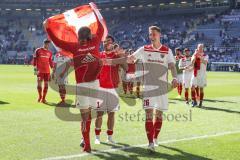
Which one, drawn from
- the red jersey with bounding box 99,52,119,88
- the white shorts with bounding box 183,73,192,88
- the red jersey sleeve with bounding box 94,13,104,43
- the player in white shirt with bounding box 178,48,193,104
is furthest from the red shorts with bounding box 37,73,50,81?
the red jersey sleeve with bounding box 94,13,104,43

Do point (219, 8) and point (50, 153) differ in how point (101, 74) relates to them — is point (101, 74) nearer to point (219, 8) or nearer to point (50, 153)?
point (50, 153)

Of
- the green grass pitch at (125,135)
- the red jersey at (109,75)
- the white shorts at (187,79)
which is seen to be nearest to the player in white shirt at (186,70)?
the white shorts at (187,79)

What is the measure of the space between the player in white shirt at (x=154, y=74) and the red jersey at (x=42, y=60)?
8.77 metres

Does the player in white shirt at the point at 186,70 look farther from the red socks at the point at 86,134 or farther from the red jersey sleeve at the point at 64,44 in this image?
the red socks at the point at 86,134

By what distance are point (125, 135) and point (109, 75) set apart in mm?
1708

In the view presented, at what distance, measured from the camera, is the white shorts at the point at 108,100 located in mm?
9391

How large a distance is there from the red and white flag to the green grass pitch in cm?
220

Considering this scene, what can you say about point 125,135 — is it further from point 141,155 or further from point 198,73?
point 198,73

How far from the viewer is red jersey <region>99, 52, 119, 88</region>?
31.2ft

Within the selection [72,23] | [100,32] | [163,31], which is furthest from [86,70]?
[163,31]

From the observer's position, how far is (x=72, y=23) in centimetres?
991

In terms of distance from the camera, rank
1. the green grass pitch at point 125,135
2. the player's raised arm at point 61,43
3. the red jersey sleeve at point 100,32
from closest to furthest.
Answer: the green grass pitch at point 125,135 → the player's raised arm at point 61,43 → the red jersey sleeve at point 100,32

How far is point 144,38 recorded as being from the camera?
64.9 meters

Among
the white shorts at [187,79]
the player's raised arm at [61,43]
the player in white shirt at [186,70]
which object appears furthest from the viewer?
the white shorts at [187,79]
